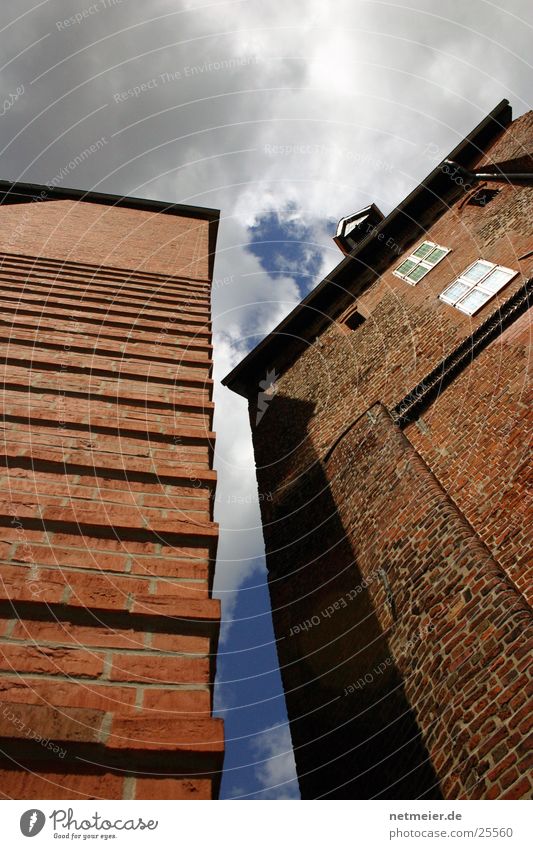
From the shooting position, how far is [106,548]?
200 cm

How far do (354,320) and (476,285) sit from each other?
11.2 feet

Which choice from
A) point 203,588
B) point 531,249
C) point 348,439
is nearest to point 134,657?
point 203,588

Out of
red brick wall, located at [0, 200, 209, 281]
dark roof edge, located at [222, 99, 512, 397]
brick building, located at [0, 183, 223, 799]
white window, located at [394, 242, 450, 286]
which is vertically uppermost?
dark roof edge, located at [222, 99, 512, 397]

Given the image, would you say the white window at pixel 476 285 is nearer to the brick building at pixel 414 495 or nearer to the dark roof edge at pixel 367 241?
the brick building at pixel 414 495

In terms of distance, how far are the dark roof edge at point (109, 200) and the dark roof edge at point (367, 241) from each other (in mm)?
3213

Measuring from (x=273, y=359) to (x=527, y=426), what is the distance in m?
8.35

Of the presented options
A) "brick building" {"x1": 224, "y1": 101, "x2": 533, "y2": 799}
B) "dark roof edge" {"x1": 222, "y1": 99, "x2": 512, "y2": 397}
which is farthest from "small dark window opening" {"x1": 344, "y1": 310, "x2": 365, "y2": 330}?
"dark roof edge" {"x1": 222, "y1": 99, "x2": 512, "y2": 397}

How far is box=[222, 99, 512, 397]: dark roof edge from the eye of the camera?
42.4 feet

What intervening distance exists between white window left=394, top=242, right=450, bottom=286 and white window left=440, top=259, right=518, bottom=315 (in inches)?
53.8

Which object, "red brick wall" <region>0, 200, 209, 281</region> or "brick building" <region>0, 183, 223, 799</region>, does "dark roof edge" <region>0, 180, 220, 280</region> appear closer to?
"red brick wall" <region>0, 200, 209, 281</region>

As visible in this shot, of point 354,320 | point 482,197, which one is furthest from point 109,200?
point 482,197

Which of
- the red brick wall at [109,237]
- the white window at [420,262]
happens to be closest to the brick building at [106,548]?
the red brick wall at [109,237]

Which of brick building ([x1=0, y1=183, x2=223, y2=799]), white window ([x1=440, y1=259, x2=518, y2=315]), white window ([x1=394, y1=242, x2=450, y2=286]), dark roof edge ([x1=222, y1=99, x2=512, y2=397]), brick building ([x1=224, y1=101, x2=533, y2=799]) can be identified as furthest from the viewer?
dark roof edge ([x1=222, y1=99, x2=512, y2=397])
